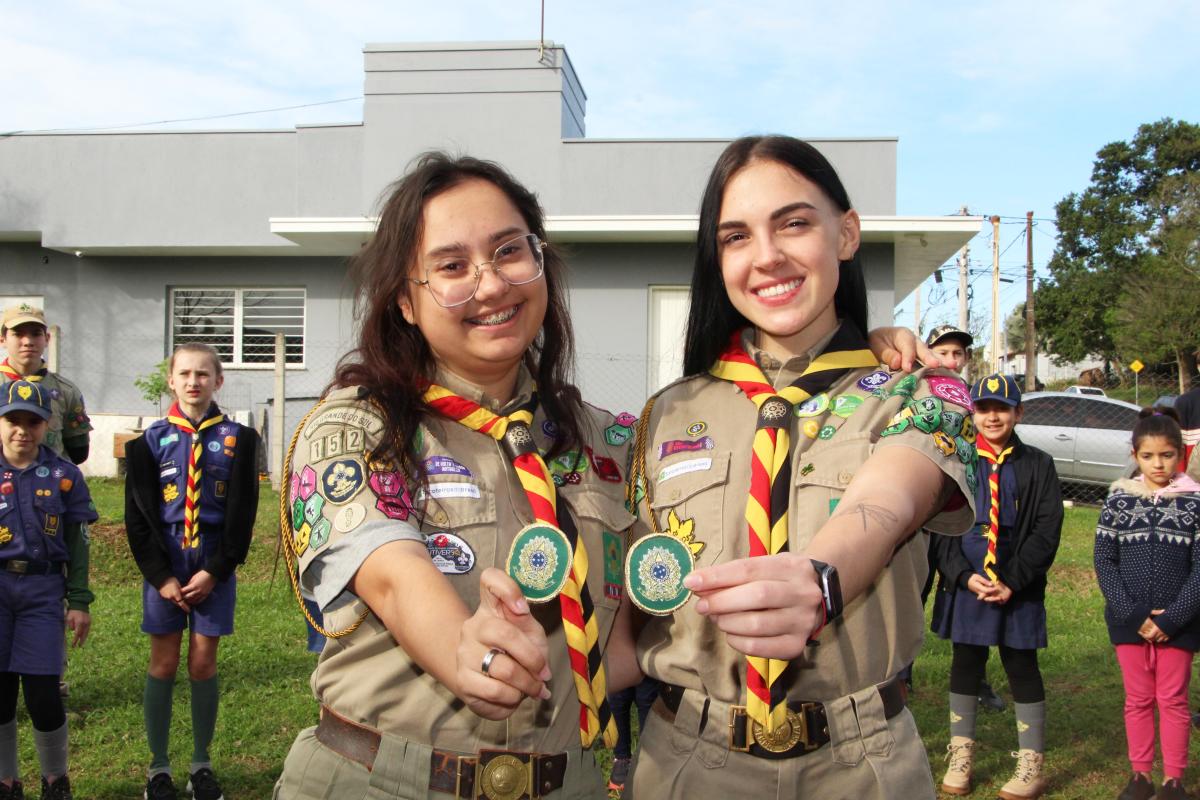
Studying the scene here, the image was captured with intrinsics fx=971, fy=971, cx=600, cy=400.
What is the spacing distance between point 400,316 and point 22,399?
143 inches

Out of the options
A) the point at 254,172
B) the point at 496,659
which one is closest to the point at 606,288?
the point at 254,172

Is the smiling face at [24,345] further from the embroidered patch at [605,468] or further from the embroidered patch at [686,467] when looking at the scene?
the embroidered patch at [686,467]

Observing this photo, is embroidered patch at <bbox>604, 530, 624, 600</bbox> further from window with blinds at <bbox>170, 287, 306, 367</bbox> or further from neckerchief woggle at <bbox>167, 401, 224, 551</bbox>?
window with blinds at <bbox>170, 287, 306, 367</bbox>

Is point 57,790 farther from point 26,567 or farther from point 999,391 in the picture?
point 999,391

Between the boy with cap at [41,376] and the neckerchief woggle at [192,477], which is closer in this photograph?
the neckerchief woggle at [192,477]

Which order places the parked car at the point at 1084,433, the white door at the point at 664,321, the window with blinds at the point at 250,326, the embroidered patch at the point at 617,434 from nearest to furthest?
the embroidered patch at the point at 617,434
the parked car at the point at 1084,433
the white door at the point at 664,321
the window with blinds at the point at 250,326

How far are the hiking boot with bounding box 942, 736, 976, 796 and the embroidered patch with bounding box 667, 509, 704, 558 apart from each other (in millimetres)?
3566

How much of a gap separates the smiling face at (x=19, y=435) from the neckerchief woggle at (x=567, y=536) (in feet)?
12.3

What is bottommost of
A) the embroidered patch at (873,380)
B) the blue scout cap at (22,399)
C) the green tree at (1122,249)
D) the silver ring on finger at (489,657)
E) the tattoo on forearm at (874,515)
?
the silver ring on finger at (489,657)

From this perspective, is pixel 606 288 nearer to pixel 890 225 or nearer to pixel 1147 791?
pixel 890 225

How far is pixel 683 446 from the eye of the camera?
245 centimetres

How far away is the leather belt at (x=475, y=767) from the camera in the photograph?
6.64 feet

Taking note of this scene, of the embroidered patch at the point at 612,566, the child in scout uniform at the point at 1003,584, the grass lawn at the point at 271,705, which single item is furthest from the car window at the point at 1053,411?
the embroidered patch at the point at 612,566

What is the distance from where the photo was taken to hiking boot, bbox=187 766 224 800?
15.5 feet
